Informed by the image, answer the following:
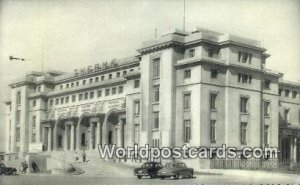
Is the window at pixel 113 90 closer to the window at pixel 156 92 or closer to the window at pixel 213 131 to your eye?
the window at pixel 156 92

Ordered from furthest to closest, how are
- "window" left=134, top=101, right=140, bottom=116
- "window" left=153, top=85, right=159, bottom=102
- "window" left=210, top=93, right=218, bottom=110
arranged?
"window" left=134, top=101, right=140, bottom=116, "window" left=153, top=85, right=159, bottom=102, "window" left=210, top=93, right=218, bottom=110

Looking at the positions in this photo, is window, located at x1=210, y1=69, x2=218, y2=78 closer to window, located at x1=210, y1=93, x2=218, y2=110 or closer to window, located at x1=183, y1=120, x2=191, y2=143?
window, located at x1=210, y1=93, x2=218, y2=110

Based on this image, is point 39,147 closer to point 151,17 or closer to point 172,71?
point 172,71

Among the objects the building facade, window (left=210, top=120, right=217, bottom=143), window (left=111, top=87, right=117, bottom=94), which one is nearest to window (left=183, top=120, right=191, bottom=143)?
the building facade

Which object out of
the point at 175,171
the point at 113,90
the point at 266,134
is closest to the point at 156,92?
the point at 266,134

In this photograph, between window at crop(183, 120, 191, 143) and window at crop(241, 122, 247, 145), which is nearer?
window at crop(183, 120, 191, 143)

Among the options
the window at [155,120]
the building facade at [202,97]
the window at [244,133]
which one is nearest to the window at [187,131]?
the building facade at [202,97]

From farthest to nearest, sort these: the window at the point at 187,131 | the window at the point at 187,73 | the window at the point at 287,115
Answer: the window at the point at 287,115, the window at the point at 187,73, the window at the point at 187,131

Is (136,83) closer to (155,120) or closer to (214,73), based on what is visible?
(155,120)
